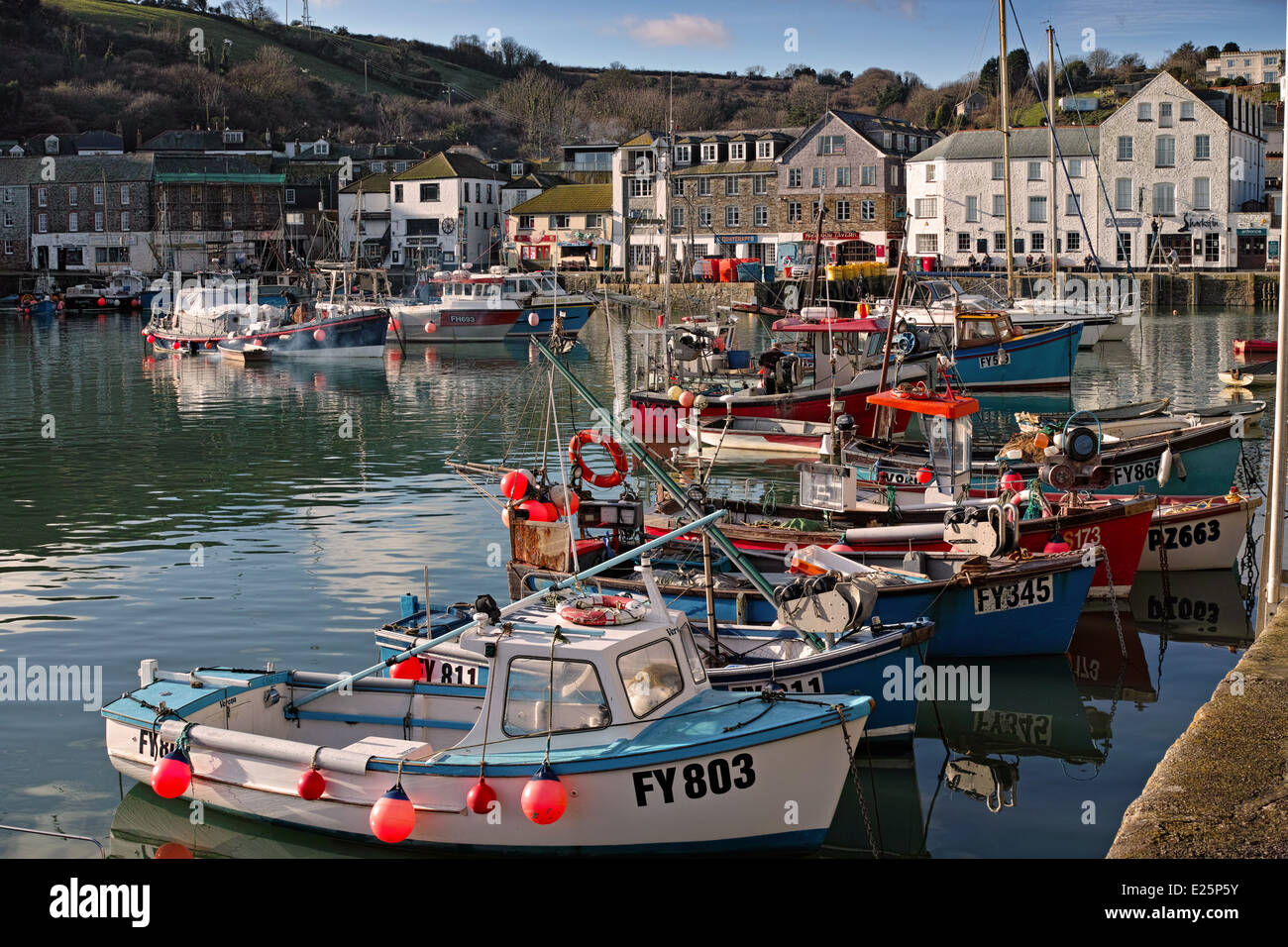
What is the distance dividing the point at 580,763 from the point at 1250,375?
33.4 meters

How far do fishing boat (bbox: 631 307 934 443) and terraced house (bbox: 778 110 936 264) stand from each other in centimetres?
5252

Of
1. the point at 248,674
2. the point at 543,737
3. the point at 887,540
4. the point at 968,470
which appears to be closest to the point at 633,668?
the point at 543,737

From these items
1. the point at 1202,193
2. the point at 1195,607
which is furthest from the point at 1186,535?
the point at 1202,193

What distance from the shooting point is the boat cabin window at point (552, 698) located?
1068cm

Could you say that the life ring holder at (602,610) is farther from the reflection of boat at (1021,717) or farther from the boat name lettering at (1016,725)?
the boat name lettering at (1016,725)

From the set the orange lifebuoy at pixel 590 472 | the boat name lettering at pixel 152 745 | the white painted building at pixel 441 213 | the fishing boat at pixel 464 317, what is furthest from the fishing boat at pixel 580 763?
the white painted building at pixel 441 213

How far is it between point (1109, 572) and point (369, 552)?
10.6 m

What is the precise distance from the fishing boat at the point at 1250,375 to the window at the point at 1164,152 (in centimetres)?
3770

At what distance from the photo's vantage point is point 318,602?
18.6 metres

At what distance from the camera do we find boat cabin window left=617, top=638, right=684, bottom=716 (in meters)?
10.7

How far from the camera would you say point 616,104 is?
145875mm

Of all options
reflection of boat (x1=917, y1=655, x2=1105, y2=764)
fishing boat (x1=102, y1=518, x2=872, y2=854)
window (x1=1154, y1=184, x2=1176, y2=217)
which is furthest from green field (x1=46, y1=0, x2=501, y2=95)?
fishing boat (x1=102, y1=518, x2=872, y2=854)

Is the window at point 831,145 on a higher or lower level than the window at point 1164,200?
higher
